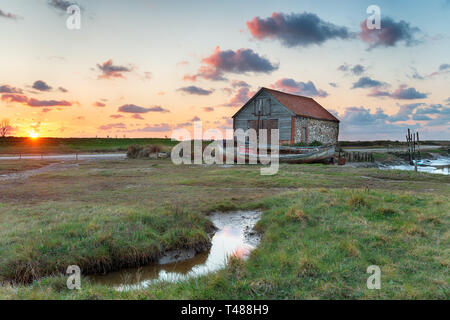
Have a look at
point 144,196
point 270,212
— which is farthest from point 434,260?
point 144,196

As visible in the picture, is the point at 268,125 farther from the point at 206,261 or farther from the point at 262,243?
the point at 206,261

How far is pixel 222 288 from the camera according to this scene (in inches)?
203

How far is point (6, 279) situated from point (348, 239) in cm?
748

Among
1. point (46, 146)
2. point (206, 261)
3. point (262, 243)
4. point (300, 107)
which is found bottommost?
point (206, 261)

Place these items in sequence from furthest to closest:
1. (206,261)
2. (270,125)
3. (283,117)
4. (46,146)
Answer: (46,146) → (270,125) → (283,117) → (206,261)

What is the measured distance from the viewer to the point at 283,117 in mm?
34906

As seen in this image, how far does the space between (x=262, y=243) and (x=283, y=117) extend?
2854 centimetres

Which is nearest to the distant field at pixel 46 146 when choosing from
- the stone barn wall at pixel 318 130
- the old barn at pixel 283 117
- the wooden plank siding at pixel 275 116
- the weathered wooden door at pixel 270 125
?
the wooden plank siding at pixel 275 116

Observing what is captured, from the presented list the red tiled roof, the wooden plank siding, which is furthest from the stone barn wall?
the wooden plank siding

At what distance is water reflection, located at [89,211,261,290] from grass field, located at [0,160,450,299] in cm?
38

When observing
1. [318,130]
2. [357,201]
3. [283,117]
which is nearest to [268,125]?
[283,117]

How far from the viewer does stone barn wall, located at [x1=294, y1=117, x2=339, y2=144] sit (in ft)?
116
